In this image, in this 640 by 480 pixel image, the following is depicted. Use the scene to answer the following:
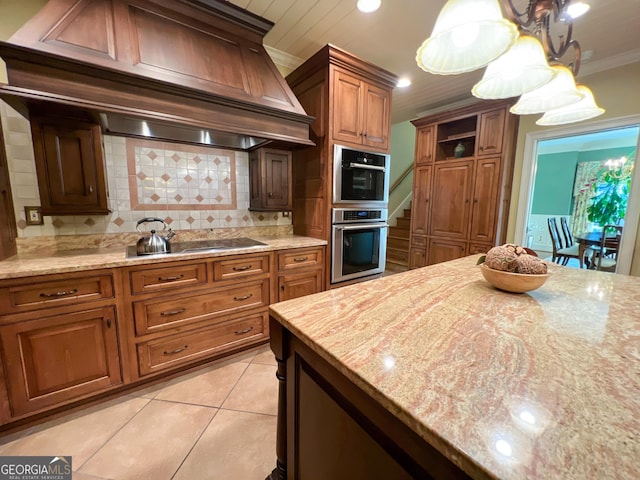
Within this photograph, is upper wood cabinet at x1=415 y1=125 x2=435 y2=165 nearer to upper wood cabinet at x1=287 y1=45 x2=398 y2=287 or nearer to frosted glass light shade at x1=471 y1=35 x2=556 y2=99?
upper wood cabinet at x1=287 y1=45 x2=398 y2=287

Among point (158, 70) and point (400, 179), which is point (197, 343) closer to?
point (158, 70)

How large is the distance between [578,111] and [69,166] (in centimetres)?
300

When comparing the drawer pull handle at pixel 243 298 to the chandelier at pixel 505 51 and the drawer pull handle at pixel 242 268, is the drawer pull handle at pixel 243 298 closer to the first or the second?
the drawer pull handle at pixel 242 268

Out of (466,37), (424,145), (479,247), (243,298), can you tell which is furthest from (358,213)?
(424,145)

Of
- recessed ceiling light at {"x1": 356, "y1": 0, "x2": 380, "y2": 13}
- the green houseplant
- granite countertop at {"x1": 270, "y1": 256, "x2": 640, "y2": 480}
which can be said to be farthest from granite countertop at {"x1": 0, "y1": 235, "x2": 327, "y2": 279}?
the green houseplant

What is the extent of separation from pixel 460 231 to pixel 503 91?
2.58 meters

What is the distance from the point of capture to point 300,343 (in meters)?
0.83

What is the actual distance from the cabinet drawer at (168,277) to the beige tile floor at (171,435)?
2.36ft

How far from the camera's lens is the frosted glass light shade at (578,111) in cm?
127

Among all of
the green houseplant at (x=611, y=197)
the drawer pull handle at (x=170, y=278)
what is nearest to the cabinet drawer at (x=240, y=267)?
the drawer pull handle at (x=170, y=278)

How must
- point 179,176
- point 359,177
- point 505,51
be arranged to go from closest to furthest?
point 505,51 < point 179,176 < point 359,177

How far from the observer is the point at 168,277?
1.72m

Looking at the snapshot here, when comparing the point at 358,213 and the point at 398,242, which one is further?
the point at 398,242

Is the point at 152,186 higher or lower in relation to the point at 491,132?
lower
